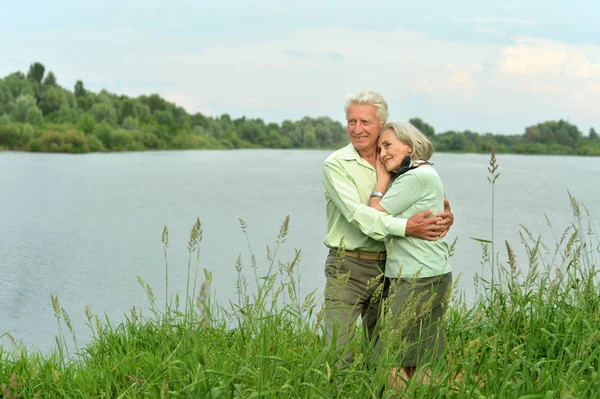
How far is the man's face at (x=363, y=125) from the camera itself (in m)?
3.78

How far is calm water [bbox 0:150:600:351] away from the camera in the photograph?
1145 centimetres

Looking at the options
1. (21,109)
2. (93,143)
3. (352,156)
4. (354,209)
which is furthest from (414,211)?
(21,109)

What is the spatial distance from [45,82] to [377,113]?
11728 cm

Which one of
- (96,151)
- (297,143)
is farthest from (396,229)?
(297,143)

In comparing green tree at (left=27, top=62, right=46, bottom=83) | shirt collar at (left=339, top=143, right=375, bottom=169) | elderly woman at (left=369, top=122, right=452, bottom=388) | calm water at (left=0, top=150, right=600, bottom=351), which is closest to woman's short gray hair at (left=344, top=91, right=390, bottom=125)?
elderly woman at (left=369, top=122, right=452, bottom=388)

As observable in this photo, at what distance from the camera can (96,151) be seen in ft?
288

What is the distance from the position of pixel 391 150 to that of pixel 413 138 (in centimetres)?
14

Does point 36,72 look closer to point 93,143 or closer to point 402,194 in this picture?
point 93,143

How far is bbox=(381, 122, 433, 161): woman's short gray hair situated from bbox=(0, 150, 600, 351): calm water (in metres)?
4.73

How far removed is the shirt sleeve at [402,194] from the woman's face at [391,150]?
12cm

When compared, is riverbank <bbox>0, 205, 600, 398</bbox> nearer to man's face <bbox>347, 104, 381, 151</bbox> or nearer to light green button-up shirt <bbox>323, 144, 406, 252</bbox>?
light green button-up shirt <bbox>323, 144, 406, 252</bbox>

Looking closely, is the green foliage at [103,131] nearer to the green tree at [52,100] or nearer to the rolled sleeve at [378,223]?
the green tree at [52,100]

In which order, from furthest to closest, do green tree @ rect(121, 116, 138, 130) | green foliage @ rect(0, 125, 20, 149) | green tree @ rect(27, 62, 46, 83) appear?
green tree @ rect(27, 62, 46, 83) → green tree @ rect(121, 116, 138, 130) → green foliage @ rect(0, 125, 20, 149)

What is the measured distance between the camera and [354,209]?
3.69 m
